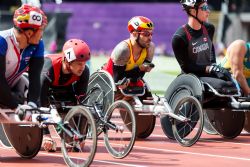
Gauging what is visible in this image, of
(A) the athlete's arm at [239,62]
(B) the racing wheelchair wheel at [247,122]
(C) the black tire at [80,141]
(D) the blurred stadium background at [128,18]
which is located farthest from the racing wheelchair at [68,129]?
(D) the blurred stadium background at [128,18]

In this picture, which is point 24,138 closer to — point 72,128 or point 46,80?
point 46,80

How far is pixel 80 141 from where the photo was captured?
9453mm

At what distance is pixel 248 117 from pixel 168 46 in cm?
4927

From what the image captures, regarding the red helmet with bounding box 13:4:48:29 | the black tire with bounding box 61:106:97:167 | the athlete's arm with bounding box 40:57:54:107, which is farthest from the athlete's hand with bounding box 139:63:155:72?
the black tire with bounding box 61:106:97:167

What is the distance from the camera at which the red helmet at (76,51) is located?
1090cm

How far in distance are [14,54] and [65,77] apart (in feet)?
4.60

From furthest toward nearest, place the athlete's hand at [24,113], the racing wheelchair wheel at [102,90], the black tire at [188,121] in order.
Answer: the racing wheelchair wheel at [102,90]
the black tire at [188,121]
the athlete's hand at [24,113]

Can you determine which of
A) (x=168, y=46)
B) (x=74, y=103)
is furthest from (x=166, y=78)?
(x=168, y=46)

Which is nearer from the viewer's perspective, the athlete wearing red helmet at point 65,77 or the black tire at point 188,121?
the athlete wearing red helmet at point 65,77

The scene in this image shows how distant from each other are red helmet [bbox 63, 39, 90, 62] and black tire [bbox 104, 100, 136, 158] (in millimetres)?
725

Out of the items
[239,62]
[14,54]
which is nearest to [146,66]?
[239,62]

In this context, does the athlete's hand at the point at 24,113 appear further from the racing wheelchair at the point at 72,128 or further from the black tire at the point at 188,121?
the black tire at the point at 188,121

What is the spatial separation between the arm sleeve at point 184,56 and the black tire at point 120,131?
2.51 metres

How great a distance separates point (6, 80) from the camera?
10203mm
